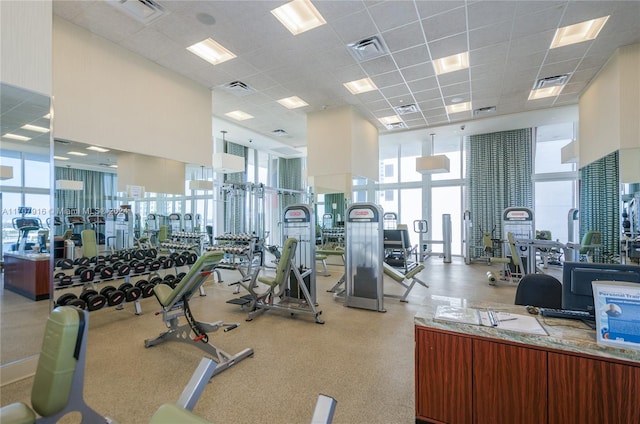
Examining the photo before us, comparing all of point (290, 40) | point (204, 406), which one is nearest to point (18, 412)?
point (204, 406)

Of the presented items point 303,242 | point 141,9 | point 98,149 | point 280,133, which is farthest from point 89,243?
point 280,133

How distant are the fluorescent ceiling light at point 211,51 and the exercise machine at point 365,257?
3545 mm

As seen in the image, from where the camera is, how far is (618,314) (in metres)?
1.49

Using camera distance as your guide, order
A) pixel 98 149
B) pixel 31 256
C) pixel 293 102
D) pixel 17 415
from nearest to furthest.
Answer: pixel 17 415 → pixel 31 256 → pixel 98 149 → pixel 293 102

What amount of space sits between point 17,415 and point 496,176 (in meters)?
11.5

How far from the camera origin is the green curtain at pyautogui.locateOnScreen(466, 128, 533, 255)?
9.53 m

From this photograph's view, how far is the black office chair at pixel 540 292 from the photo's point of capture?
2.46 metres

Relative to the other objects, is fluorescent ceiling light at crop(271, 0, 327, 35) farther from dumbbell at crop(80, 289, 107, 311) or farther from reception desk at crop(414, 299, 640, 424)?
dumbbell at crop(80, 289, 107, 311)

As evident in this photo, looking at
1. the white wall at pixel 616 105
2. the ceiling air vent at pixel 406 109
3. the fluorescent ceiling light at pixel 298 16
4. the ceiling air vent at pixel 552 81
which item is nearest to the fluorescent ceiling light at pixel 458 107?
the ceiling air vent at pixel 406 109

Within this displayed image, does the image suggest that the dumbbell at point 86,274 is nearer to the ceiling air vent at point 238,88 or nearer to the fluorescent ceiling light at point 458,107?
the ceiling air vent at point 238,88

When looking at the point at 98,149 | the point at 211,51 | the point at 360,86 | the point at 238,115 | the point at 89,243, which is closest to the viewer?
the point at 98,149

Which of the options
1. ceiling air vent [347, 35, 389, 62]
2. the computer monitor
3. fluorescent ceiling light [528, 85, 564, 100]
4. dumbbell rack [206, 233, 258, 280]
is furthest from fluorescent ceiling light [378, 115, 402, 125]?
the computer monitor

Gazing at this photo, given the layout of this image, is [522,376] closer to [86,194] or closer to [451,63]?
[451,63]

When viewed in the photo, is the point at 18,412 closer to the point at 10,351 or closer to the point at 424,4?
the point at 10,351
